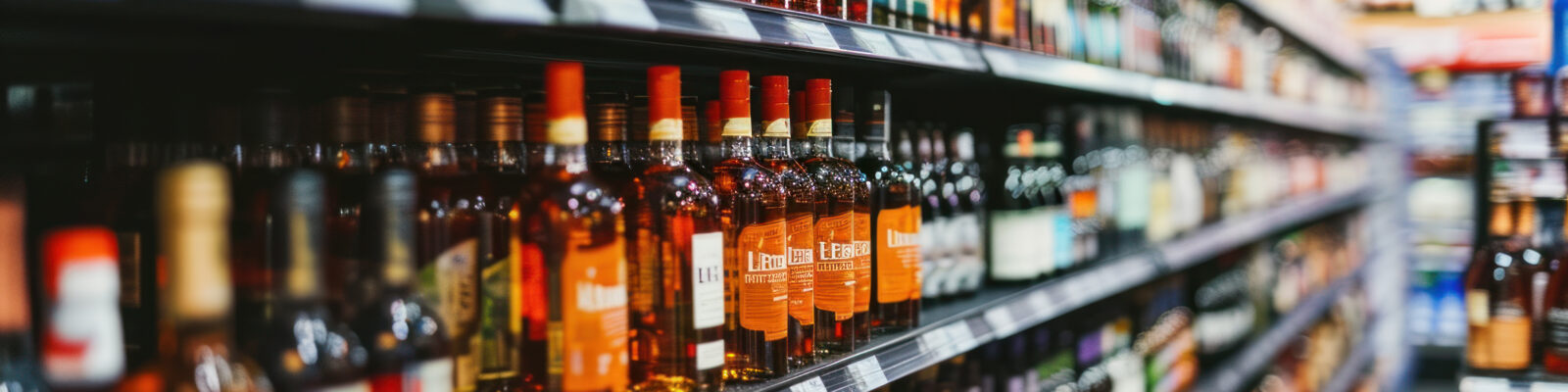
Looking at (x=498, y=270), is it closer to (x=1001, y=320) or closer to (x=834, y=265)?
(x=834, y=265)

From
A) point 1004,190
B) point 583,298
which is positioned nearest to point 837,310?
point 583,298

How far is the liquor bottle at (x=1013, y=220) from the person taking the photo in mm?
2082

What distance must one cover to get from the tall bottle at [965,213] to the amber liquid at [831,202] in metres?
0.53

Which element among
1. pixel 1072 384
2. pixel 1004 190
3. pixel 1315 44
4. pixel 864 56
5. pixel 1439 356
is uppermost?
pixel 1315 44

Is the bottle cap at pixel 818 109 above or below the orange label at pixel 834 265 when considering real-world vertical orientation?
above

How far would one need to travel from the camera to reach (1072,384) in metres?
2.44

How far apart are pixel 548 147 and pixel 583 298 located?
15 centimetres

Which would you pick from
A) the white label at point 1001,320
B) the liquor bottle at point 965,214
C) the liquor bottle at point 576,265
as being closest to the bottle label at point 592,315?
the liquor bottle at point 576,265

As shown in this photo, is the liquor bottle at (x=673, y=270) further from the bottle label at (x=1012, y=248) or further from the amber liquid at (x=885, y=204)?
the bottle label at (x=1012, y=248)

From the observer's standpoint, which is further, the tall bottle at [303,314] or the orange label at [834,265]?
the orange label at [834,265]

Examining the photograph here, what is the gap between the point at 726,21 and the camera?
1.10 m

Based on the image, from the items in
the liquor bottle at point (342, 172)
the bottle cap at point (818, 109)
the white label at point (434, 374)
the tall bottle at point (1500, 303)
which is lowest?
the tall bottle at point (1500, 303)

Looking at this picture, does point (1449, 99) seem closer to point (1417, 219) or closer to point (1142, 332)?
point (1417, 219)

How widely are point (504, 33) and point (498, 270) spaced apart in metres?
0.24
